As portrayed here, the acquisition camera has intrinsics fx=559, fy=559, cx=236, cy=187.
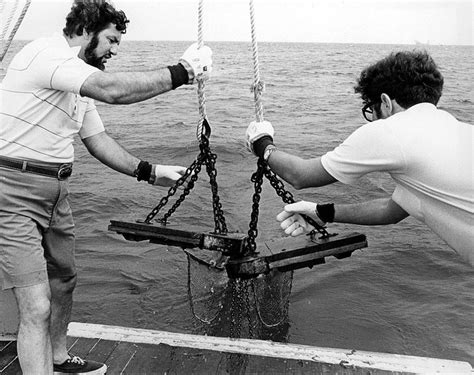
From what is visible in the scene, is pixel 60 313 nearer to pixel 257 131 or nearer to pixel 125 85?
pixel 125 85

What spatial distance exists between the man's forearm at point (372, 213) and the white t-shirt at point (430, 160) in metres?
0.79

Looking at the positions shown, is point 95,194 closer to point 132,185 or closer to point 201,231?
point 132,185

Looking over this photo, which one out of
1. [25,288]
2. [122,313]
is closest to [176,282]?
[122,313]

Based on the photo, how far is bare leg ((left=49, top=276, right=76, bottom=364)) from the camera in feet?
11.8

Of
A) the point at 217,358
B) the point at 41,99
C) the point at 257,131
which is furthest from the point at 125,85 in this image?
the point at 217,358

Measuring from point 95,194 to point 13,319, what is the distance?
23.3 feet

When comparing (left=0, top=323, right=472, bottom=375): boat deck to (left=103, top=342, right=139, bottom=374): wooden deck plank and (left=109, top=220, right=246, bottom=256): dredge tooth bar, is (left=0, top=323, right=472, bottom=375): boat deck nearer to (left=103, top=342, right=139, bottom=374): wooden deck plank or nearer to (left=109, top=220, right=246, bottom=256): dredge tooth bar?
(left=103, top=342, right=139, bottom=374): wooden deck plank

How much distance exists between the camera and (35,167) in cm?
315

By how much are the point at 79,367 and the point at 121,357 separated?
320 mm

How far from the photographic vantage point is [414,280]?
7.61 meters

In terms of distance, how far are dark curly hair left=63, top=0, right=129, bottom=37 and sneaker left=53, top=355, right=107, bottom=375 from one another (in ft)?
6.82

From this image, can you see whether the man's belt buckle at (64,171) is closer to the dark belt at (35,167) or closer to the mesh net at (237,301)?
the dark belt at (35,167)

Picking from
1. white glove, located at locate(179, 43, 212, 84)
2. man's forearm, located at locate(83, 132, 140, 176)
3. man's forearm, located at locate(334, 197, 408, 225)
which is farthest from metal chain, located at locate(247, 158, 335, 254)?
man's forearm, located at locate(83, 132, 140, 176)

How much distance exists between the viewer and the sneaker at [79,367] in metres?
3.63
